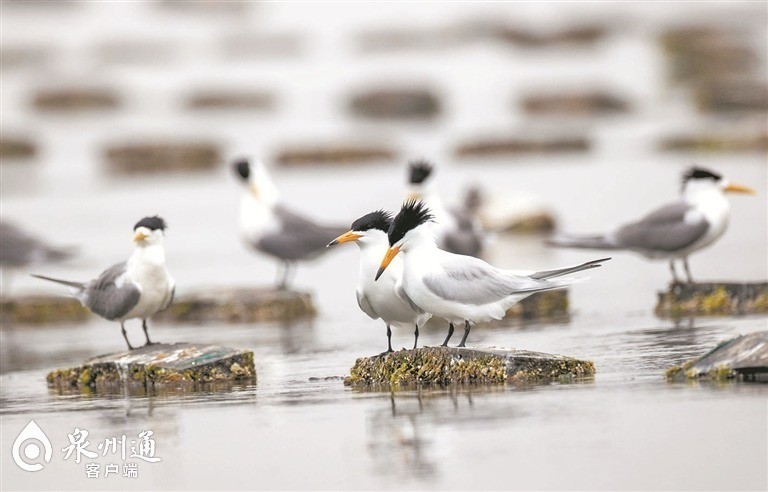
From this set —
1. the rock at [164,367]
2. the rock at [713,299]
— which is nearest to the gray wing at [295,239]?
the rock at [713,299]

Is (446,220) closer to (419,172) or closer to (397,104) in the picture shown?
(419,172)

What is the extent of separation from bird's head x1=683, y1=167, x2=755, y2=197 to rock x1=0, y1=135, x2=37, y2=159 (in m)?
26.9

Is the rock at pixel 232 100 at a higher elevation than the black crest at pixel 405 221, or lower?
higher

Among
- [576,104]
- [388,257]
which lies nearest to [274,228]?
[388,257]

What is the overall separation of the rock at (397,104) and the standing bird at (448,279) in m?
32.2

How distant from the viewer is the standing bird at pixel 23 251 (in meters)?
17.5

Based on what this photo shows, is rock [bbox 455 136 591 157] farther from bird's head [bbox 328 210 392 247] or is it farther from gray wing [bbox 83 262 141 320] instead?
bird's head [bbox 328 210 392 247]

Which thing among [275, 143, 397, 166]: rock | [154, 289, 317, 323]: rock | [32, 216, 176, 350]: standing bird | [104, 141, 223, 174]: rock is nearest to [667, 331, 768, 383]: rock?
[32, 216, 176, 350]: standing bird

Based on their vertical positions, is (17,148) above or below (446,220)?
above

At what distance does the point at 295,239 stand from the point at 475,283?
255 inches

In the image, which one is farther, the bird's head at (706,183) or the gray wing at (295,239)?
the gray wing at (295,239)

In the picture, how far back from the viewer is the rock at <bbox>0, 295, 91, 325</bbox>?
54.9 feet

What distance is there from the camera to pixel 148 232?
1163cm

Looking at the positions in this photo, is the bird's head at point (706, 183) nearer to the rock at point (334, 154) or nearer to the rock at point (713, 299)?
the rock at point (713, 299)
